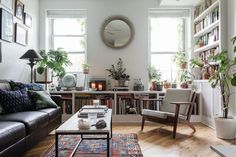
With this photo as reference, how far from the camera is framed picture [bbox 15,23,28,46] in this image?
4027mm

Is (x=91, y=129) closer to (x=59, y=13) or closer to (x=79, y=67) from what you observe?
(x=79, y=67)

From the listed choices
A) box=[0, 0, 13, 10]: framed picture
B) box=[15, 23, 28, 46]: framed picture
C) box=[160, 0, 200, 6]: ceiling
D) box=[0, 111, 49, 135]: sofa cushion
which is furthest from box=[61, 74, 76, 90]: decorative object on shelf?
box=[160, 0, 200, 6]: ceiling

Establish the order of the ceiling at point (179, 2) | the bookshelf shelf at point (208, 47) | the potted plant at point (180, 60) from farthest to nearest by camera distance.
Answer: the potted plant at point (180, 60), the ceiling at point (179, 2), the bookshelf shelf at point (208, 47)

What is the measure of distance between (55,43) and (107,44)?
1.20 meters

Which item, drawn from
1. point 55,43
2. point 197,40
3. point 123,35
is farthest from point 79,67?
point 197,40

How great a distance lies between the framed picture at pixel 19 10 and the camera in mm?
4045

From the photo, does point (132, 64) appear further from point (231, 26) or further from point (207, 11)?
point (231, 26)

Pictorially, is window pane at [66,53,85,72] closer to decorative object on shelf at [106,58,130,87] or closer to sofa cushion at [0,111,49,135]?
decorative object on shelf at [106,58,130,87]

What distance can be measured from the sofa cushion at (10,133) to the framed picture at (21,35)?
2.12m

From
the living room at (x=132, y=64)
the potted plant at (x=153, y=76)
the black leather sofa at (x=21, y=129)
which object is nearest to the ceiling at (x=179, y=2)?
the living room at (x=132, y=64)

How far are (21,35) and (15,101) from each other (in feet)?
5.43

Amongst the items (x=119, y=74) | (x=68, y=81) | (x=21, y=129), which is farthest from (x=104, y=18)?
(x=21, y=129)

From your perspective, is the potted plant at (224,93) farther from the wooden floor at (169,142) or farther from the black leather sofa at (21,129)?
the black leather sofa at (21,129)

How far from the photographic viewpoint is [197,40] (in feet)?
16.9
